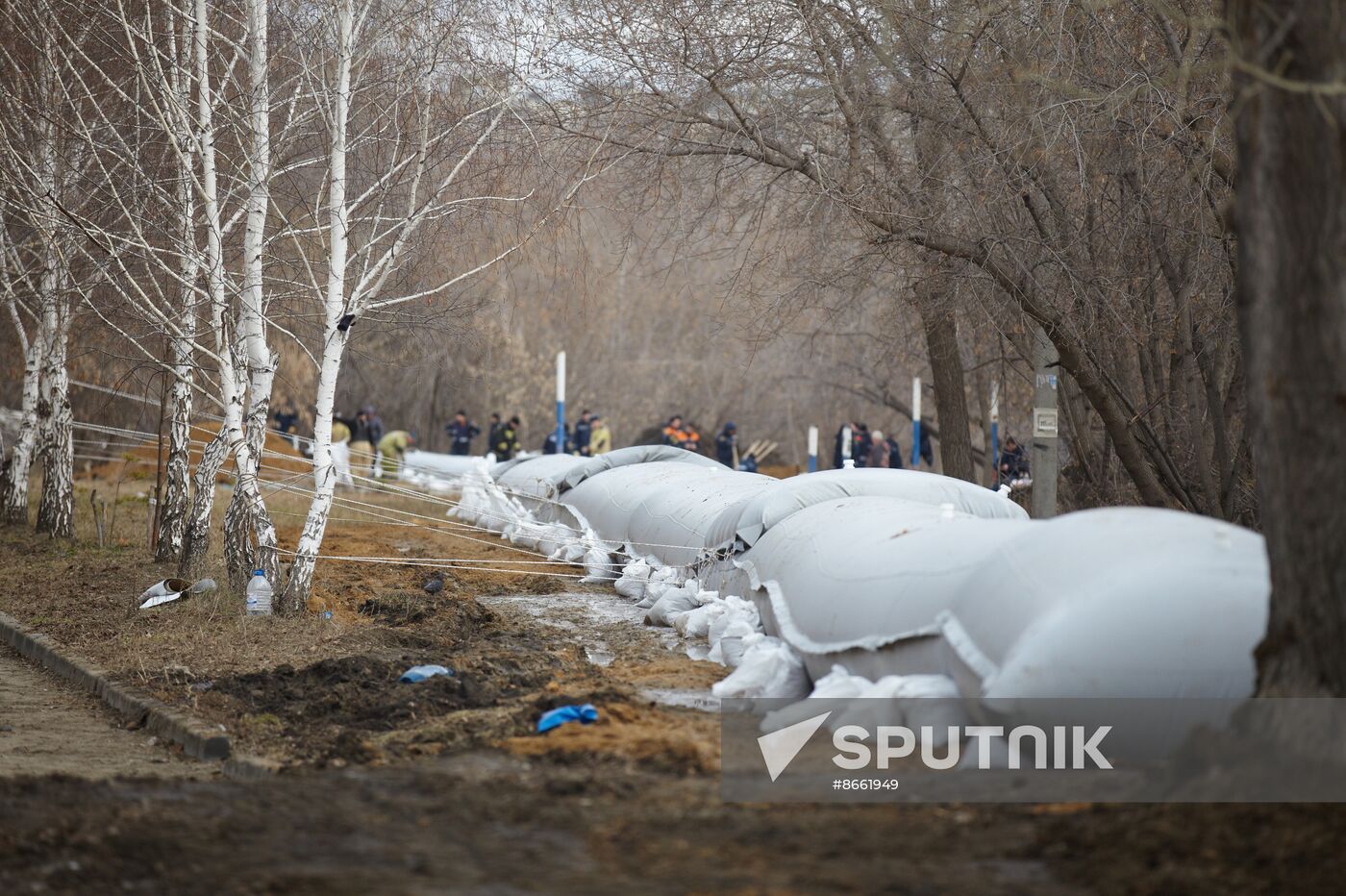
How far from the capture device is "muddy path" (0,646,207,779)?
657 cm

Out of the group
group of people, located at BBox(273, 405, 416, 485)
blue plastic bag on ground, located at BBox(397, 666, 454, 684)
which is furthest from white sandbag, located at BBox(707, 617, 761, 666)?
group of people, located at BBox(273, 405, 416, 485)

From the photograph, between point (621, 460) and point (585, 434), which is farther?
point (585, 434)

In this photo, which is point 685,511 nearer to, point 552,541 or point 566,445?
point 552,541

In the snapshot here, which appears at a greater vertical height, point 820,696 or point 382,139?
point 382,139

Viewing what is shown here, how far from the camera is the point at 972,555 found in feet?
20.8

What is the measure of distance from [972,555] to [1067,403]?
9.21m

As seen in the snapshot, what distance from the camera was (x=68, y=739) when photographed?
7.33 meters

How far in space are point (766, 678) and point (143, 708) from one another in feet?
11.4

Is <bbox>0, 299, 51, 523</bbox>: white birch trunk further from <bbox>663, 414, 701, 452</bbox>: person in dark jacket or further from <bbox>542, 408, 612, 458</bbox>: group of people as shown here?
<bbox>542, 408, 612, 458</bbox>: group of people

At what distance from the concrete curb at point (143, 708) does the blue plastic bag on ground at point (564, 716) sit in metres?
1.19

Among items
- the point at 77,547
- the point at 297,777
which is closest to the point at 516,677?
the point at 297,777

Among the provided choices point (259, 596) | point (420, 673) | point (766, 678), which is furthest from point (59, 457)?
point (766, 678)

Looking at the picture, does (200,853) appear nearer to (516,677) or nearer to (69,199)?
(516,677)

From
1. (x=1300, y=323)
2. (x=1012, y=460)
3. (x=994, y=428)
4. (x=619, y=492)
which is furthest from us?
(x=994, y=428)
